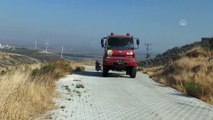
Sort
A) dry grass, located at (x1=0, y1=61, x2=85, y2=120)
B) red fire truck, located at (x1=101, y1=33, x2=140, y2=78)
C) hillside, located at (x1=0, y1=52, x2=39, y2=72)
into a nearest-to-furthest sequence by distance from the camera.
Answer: dry grass, located at (x1=0, y1=61, x2=85, y2=120) < hillside, located at (x1=0, y1=52, x2=39, y2=72) < red fire truck, located at (x1=101, y1=33, x2=140, y2=78)

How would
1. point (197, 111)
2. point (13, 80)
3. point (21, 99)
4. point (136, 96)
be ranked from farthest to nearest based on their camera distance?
point (136, 96) < point (197, 111) < point (13, 80) < point (21, 99)

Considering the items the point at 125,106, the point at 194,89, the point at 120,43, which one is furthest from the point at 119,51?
the point at 125,106

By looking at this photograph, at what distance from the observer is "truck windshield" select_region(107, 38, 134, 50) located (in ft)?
101

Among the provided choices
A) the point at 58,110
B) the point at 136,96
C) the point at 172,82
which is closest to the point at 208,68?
the point at 172,82

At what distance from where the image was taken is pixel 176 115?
1375 cm

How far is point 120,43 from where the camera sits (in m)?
30.9

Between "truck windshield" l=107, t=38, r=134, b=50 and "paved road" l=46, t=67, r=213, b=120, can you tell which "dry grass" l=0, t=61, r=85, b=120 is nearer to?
"paved road" l=46, t=67, r=213, b=120

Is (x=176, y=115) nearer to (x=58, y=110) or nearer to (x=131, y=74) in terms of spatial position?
(x=58, y=110)

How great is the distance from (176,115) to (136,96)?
507cm

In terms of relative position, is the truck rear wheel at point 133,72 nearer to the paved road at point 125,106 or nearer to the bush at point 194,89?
the bush at point 194,89

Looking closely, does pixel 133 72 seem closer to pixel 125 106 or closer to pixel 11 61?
pixel 11 61

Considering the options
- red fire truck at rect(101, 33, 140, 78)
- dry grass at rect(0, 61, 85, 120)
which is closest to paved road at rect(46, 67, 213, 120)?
dry grass at rect(0, 61, 85, 120)

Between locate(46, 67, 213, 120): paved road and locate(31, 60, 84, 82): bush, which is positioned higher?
locate(31, 60, 84, 82): bush

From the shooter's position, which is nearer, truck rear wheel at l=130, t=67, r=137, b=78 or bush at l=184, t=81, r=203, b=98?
bush at l=184, t=81, r=203, b=98
